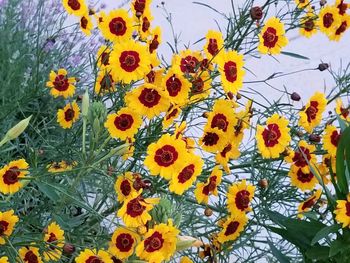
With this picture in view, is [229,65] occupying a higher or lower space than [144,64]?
higher

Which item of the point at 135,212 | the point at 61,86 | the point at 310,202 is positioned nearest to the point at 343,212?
the point at 310,202

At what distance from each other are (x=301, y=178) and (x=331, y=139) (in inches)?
4.3

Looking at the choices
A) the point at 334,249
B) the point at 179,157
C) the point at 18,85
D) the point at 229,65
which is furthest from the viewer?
the point at 18,85

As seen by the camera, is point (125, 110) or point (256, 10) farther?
point (256, 10)

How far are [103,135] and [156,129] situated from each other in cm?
26

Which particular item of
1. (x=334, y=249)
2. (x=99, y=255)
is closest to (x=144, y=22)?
(x=99, y=255)

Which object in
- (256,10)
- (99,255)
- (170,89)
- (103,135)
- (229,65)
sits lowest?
(99,255)

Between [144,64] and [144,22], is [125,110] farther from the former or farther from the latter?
[144,22]

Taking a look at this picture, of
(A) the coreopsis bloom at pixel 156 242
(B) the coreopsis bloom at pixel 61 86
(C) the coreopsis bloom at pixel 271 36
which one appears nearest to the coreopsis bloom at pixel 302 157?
(C) the coreopsis bloom at pixel 271 36

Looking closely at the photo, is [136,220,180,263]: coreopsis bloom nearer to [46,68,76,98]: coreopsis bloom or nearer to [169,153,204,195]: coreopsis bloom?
[169,153,204,195]: coreopsis bloom

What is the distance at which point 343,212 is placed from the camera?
1.36m

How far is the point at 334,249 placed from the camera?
4.80ft

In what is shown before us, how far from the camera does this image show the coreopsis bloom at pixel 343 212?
4.40 feet

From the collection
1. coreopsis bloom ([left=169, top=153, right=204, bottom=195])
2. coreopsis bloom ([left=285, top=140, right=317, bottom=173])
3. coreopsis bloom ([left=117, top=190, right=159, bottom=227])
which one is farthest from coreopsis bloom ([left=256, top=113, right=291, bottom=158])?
coreopsis bloom ([left=117, top=190, right=159, bottom=227])
